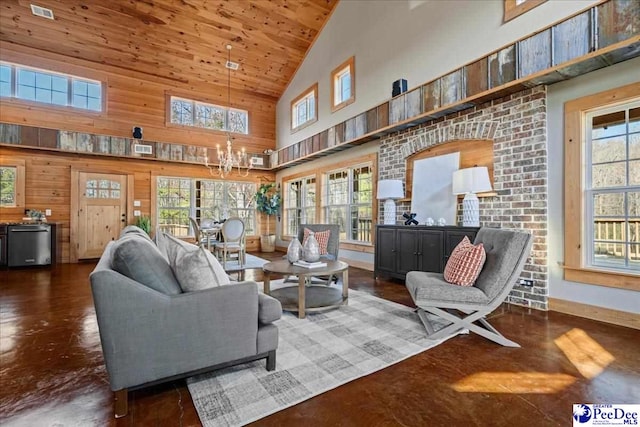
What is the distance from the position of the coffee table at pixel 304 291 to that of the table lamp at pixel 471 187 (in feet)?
5.68

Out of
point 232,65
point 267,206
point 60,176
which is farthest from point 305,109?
point 60,176

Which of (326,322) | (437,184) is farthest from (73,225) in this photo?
(437,184)

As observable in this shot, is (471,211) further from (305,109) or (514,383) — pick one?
(305,109)

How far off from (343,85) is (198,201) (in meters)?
4.83

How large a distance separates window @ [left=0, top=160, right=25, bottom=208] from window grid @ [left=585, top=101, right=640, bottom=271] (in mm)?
9378

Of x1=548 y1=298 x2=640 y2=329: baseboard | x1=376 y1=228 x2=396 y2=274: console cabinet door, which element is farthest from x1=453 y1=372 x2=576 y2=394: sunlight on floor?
x1=376 y1=228 x2=396 y2=274: console cabinet door

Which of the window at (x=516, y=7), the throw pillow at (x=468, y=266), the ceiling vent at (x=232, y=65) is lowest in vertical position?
the throw pillow at (x=468, y=266)

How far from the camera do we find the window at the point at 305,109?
7410mm

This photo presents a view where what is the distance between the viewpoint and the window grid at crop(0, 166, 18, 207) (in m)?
6.14

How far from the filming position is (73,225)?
672 centimetres

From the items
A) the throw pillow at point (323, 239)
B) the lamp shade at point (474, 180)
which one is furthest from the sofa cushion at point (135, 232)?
the lamp shade at point (474, 180)

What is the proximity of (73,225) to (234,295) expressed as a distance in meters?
6.97

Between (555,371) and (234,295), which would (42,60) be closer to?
(234,295)

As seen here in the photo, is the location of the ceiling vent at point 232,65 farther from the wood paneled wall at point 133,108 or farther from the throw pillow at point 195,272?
the throw pillow at point 195,272
